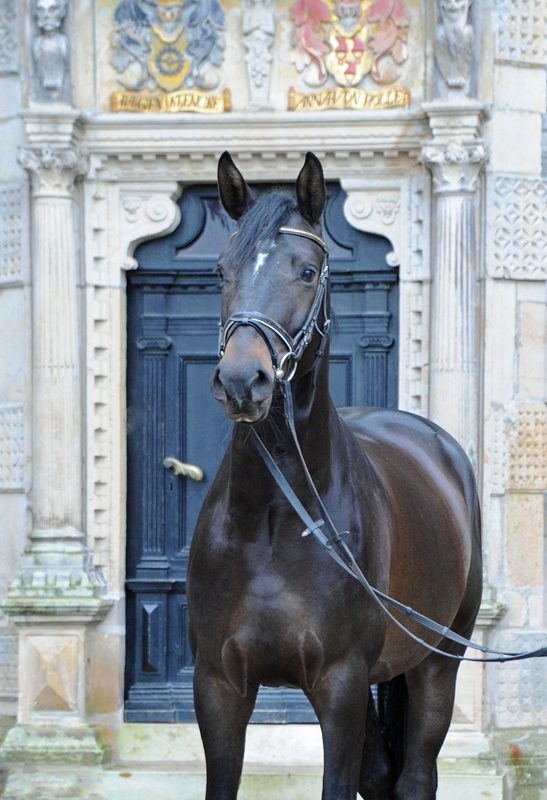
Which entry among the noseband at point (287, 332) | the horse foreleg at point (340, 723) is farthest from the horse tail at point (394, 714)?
the noseband at point (287, 332)

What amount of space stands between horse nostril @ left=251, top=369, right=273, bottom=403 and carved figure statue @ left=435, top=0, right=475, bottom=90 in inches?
165

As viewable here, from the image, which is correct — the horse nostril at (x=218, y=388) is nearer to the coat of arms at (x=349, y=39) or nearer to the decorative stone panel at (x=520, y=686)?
the decorative stone panel at (x=520, y=686)

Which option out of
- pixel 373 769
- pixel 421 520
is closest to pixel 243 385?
pixel 421 520

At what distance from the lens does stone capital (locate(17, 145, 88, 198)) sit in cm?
656

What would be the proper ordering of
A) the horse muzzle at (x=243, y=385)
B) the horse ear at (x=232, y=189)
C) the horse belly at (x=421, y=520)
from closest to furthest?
the horse muzzle at (x=243, y=385)
the horse ear at (x=232, y=189)
the horse belly at (x=421, y=520)

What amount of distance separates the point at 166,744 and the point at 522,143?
4.06 metres

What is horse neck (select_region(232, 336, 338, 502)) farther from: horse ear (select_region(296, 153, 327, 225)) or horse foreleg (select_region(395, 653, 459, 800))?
horse foreleg (select_region(395, 653, 459, 800))

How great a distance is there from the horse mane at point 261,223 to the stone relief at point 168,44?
3912 millimetres

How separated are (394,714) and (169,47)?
4.20 m

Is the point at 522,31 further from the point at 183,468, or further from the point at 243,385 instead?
the point at 243,385

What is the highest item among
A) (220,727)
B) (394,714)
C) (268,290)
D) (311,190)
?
(311,190)

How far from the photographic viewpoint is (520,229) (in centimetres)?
659

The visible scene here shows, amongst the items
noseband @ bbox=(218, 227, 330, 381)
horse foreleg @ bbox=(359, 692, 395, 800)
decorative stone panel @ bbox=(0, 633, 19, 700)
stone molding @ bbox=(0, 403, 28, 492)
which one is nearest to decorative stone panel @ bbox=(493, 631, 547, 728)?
horse foreleg @ bbox=(359, 692, 395, 800)

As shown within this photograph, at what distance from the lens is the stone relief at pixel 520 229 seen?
6.58 meters
